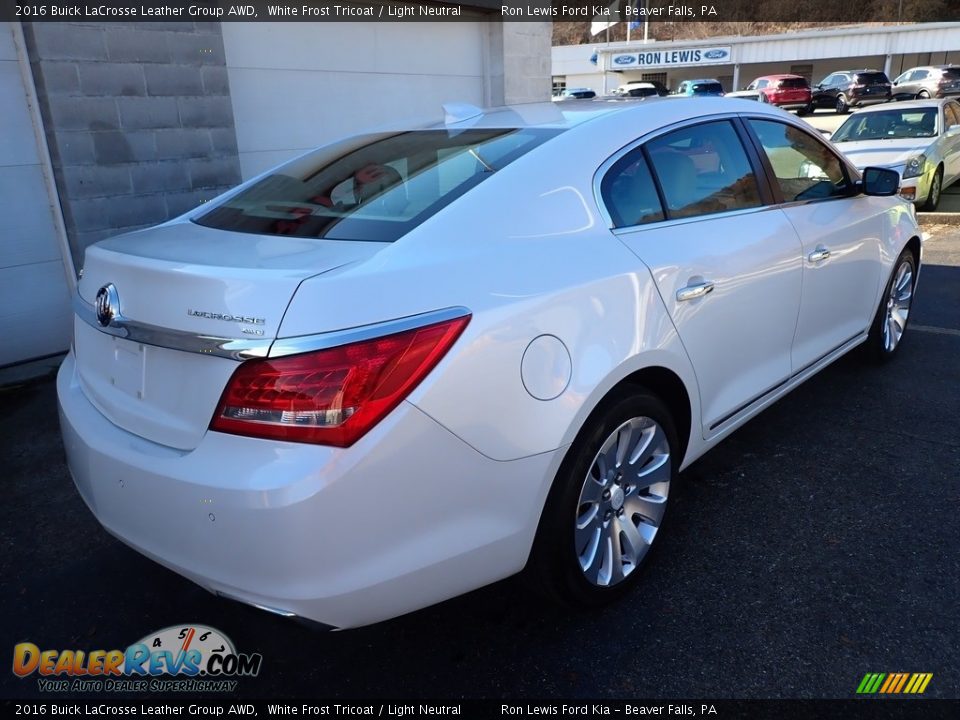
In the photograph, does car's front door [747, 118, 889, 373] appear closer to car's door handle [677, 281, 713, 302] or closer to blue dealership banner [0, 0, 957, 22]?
car's door handle [677, 281, 713, 302]

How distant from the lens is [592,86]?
52375mm

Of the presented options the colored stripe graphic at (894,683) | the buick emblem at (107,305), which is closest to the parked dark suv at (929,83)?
the colored stripe graphic at (894,683)

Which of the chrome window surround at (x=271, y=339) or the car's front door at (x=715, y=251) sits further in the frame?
the car's front door at (x=715, y=251)

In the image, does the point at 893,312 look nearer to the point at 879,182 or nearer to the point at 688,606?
the point at 879,182

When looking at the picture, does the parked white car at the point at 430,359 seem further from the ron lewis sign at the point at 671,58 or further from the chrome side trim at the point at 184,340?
the ron lewis sign at the point at 671,58

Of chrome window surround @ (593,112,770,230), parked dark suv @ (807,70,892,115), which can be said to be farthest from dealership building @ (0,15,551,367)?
parked dark suv @ (807,70,892,115)

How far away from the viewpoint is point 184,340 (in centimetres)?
195

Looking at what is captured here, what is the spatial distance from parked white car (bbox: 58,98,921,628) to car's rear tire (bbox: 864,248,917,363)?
1.69 meters

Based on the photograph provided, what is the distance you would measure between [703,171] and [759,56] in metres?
51.5

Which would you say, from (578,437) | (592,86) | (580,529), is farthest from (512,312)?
(592,86)

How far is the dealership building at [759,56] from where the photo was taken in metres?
44.4

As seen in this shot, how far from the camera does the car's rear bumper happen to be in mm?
1791

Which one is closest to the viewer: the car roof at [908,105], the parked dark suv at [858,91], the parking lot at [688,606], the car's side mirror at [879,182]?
the parking lot at [688,606]

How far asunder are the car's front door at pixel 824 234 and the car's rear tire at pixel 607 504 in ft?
4.10
